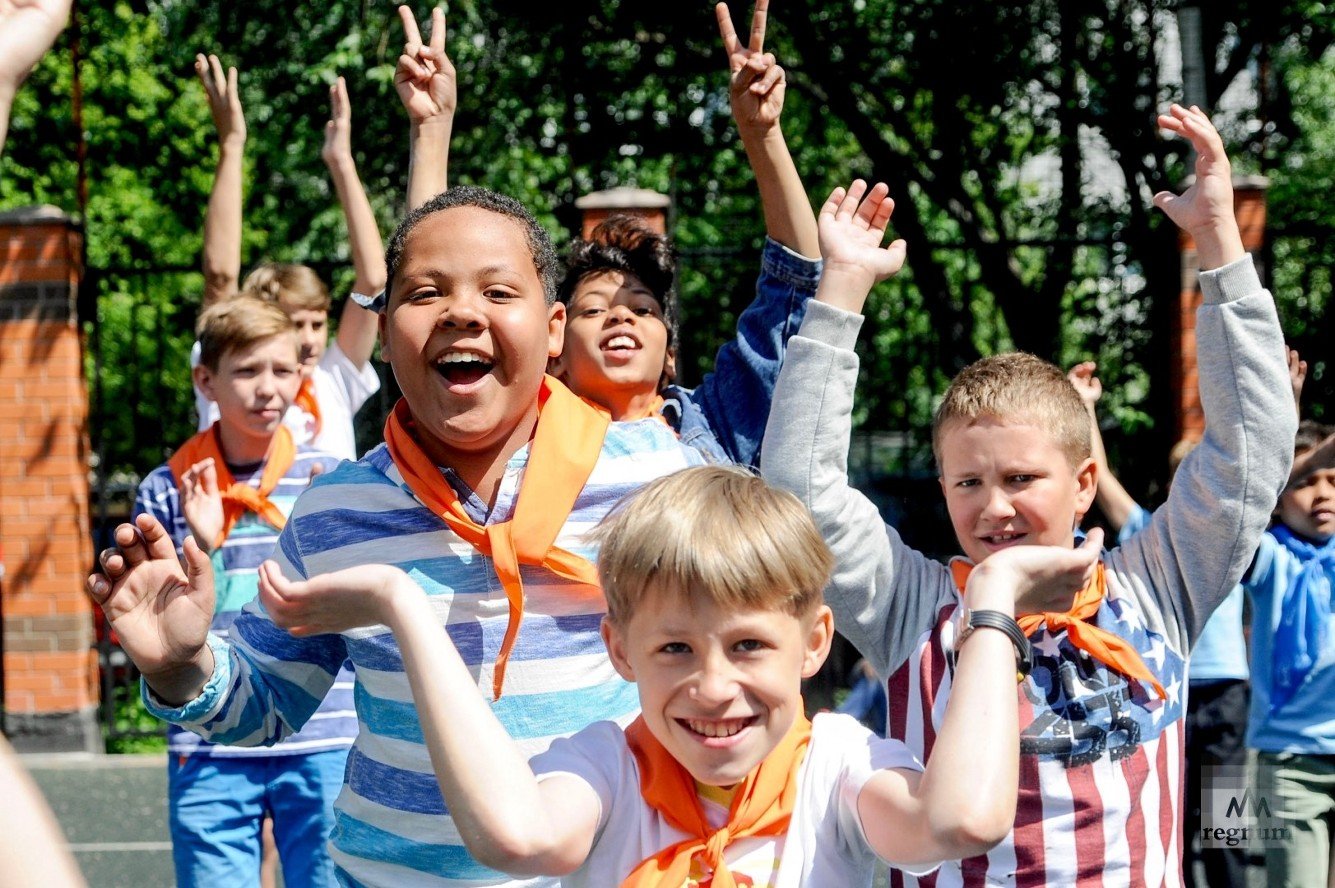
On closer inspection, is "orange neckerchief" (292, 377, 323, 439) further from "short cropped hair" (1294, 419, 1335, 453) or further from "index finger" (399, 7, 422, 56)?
"short cropped hair" (1294, 419, 1335, 453)

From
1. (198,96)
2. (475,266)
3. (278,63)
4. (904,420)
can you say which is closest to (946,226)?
(904,420)

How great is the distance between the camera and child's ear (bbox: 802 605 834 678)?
183 centimetres

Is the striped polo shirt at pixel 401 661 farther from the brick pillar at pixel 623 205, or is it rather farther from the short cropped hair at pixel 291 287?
the brick pillar at pixel 623 205

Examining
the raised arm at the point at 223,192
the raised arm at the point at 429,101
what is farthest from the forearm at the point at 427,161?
the raised arm at the point at 223,192

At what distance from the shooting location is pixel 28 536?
8188mm

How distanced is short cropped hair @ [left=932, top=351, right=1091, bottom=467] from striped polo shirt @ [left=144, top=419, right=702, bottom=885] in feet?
1.81

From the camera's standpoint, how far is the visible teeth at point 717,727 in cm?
173

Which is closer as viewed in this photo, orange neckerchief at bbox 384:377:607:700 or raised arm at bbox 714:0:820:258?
orange neckerchief at bbox 384:377:607:700

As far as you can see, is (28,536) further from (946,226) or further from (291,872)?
(946,226)

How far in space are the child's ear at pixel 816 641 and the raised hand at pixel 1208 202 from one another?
0.92 metres

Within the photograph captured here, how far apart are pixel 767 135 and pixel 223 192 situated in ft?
7.97

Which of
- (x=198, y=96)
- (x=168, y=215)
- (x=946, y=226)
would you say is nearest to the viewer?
(x=946, y=226)

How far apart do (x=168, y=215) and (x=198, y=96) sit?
1622mm

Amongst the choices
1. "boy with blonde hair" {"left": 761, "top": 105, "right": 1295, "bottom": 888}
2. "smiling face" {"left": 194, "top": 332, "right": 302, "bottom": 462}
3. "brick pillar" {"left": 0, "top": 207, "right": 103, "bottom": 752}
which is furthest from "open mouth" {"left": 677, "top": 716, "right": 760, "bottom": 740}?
"brick pillar" {"left": 0, "top": 207, "right": 103, "bottom": 752}
